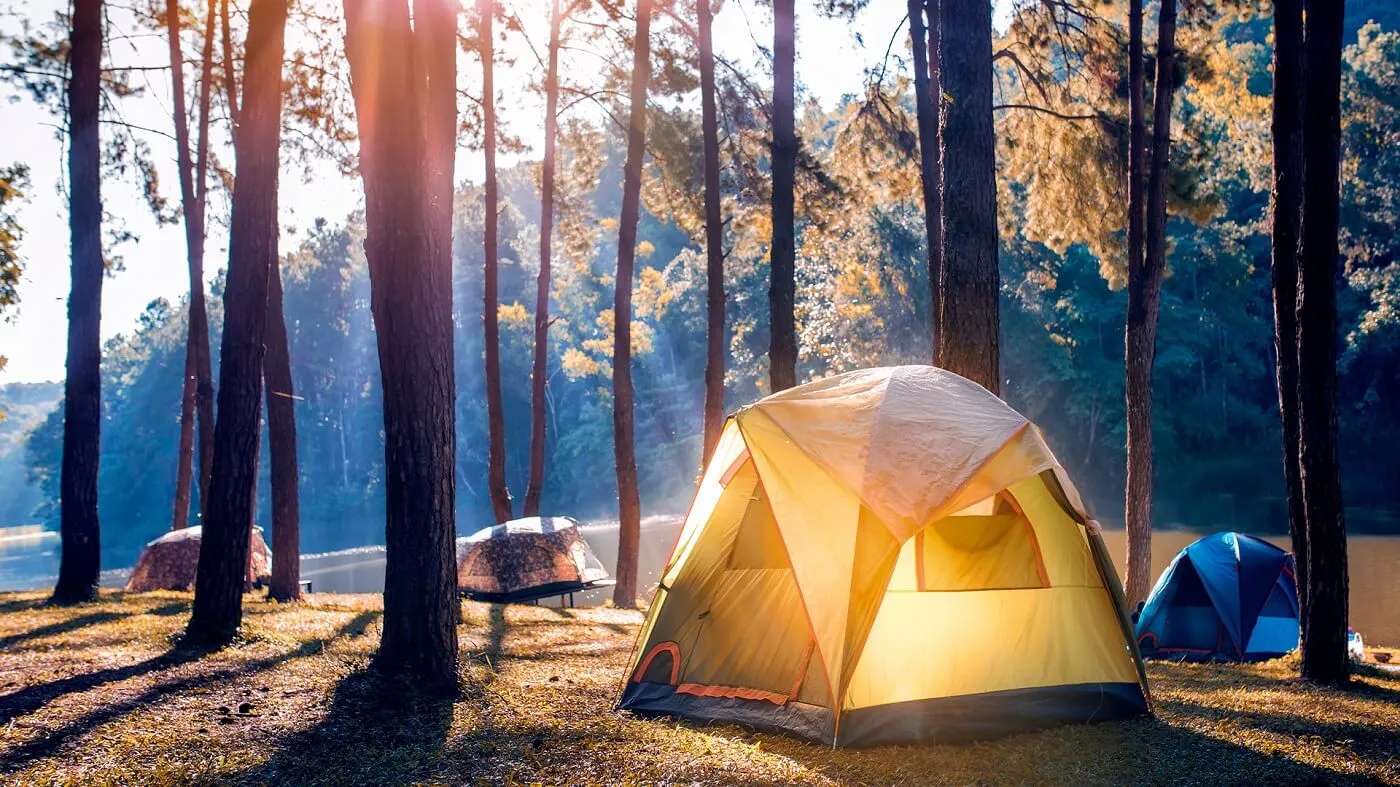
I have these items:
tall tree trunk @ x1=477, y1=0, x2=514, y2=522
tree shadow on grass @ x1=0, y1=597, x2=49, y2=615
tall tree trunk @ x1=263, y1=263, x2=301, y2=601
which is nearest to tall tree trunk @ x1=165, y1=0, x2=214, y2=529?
tall tree trunk @ x1=263, y1=263, x2=301, y2=601

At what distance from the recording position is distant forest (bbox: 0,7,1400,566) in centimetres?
1430

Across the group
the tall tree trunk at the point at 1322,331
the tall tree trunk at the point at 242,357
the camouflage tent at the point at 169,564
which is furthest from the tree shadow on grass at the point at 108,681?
the camouflage tent at the point at 169,564

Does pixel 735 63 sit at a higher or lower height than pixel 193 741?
higher

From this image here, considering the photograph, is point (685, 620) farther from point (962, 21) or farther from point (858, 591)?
point (962, 21)

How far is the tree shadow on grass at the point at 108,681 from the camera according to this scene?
4512mm

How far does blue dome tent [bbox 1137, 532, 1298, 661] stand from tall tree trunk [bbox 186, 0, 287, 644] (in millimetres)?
8509

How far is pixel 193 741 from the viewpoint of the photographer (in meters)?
4.68

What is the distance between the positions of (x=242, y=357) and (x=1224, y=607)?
954 cm

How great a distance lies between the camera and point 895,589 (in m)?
5.45

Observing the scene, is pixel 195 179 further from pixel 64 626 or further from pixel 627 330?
pixel 64 626

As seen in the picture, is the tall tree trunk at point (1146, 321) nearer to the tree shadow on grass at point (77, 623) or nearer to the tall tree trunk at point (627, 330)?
the tall tree trunk at point (627, 330)

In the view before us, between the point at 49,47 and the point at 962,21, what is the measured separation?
12026 millimetres

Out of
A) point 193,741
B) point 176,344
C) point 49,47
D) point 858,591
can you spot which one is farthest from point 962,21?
point 176,344

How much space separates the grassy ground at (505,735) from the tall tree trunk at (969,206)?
2681mm
